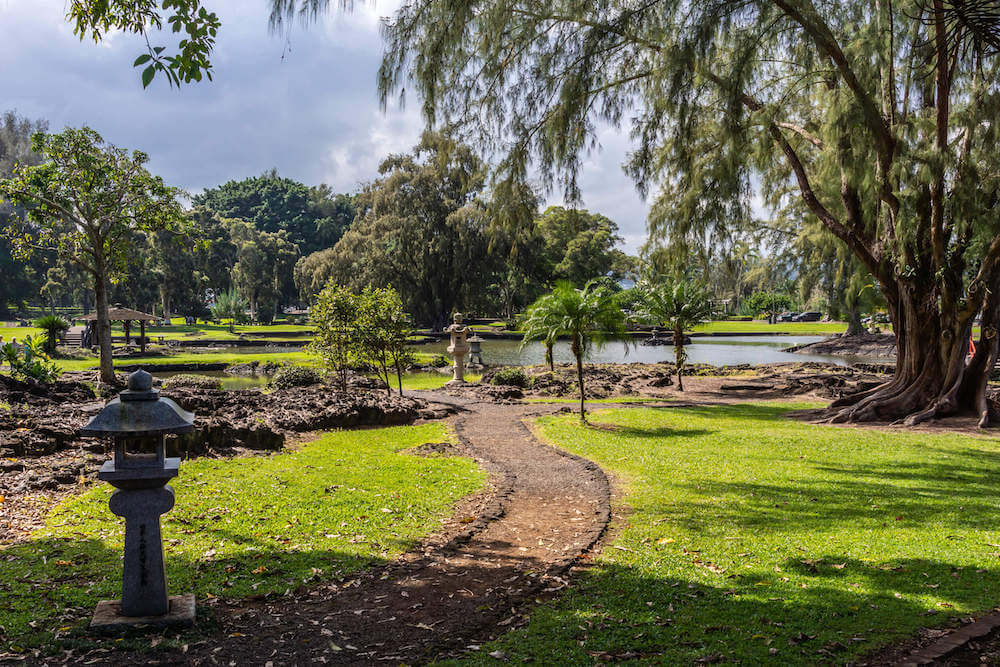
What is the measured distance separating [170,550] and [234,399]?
10113 millimetres

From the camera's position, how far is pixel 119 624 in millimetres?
4281

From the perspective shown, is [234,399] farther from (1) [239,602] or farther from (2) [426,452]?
(1) [239,602]

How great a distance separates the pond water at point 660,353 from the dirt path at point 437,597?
79.2ft

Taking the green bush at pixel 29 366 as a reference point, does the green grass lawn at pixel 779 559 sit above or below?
A: below

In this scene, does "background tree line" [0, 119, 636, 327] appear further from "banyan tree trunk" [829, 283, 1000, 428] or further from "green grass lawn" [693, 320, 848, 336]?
"banyan tree trunk" [829, 283, 1000, 428]

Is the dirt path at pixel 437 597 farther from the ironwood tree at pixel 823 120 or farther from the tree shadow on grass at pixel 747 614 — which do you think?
the ironwood tree at pixel 823 120

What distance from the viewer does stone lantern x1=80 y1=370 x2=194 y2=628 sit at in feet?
14.4

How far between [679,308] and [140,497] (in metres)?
20.0

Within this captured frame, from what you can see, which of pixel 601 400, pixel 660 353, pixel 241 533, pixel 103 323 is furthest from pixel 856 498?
pixel 660 353

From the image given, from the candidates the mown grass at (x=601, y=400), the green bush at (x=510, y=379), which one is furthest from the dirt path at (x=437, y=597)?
the green bush at (x=510, y=379)

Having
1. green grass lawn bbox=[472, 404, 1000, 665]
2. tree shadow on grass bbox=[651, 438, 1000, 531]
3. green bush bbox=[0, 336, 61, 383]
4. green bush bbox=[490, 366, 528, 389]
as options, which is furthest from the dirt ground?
green bush bbox=[490, 366, 528, 389]

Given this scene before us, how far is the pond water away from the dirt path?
24.1 meters

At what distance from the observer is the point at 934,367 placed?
1454cm

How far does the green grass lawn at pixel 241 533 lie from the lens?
4.80 metres
